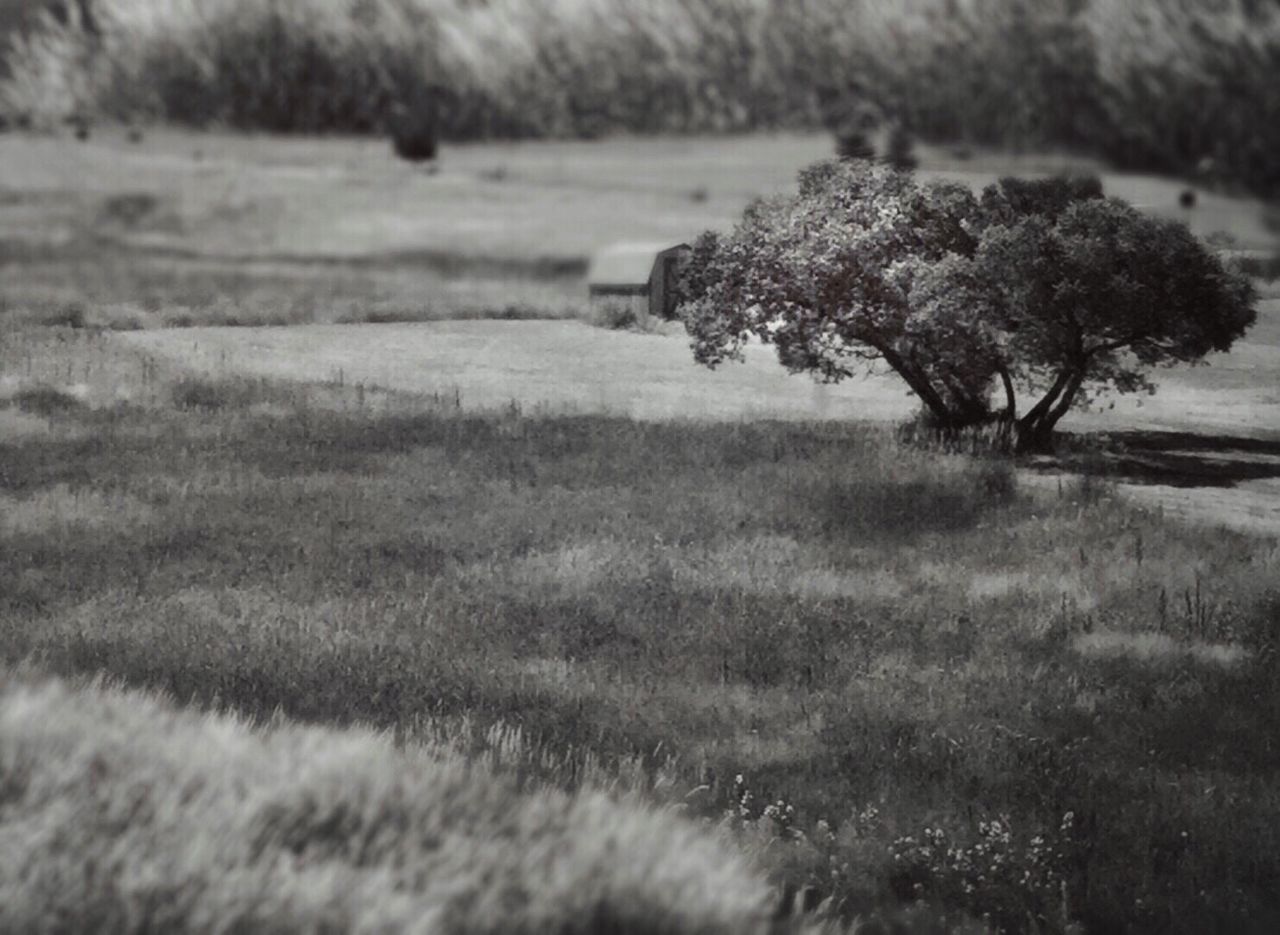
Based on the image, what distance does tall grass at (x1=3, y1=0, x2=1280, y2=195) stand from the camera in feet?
8.57

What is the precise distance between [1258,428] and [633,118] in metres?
2.13

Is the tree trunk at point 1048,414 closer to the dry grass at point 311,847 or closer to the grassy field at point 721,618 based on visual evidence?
the grassy field at point 721,618

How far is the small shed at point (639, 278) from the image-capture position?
3.76 m

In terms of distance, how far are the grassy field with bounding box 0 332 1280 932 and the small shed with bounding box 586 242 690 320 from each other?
34 cm

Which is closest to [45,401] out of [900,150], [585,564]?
[585,564]

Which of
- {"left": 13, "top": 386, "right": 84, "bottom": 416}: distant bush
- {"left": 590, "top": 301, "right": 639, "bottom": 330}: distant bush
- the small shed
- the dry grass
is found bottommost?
the dry grass

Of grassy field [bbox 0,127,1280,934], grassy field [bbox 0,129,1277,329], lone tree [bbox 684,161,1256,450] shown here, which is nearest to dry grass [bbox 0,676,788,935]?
grassy field [bbox 0,127,1280,934]

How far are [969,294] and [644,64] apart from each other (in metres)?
1.59

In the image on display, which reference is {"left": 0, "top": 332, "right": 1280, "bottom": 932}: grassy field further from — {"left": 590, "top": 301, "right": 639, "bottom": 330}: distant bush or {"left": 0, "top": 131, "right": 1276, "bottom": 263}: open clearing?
{"left": 0, "top": 131, "right": 1276, "bottom": 263}: open clearing

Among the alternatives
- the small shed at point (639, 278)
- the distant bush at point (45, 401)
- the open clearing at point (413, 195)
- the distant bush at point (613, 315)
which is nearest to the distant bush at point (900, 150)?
the open clearing at point (413, 195)

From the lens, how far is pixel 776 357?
13.3 feet

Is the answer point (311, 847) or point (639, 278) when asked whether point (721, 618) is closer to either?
point (639, 278)

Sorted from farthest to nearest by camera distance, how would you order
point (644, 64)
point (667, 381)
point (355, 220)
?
point (667, 381)
point (355, 220)
point (644, 64)

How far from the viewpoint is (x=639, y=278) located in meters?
3.89
